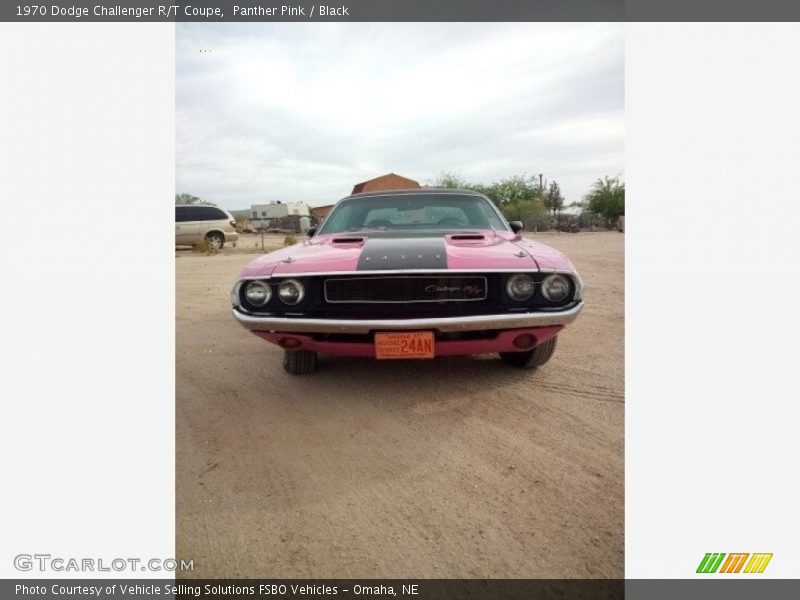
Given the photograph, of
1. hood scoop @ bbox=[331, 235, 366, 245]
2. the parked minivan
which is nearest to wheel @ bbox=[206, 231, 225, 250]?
the parked minivan

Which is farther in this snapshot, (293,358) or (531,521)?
(293,358)

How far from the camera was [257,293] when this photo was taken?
7.91 ft

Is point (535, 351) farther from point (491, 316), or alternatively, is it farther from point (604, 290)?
point (604, 290)

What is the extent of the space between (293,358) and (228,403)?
1.59ft

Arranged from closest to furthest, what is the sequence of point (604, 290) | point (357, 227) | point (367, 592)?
1. point (367, 592)
2. point (357, 227)
3. point (604, 290)

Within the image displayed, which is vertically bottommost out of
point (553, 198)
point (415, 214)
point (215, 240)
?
point (415, 214)

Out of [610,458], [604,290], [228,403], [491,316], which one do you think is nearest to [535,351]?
[491,316]

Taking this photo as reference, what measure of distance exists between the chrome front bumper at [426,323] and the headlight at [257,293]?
0.11m

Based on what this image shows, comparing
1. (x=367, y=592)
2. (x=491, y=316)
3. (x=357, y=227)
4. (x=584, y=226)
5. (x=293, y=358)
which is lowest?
(x=367, y=592)

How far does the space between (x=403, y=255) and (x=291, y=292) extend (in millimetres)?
647

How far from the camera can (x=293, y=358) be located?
288cm

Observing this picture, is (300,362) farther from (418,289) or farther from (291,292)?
(418,289)

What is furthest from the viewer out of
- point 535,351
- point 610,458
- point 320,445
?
point 535,351
